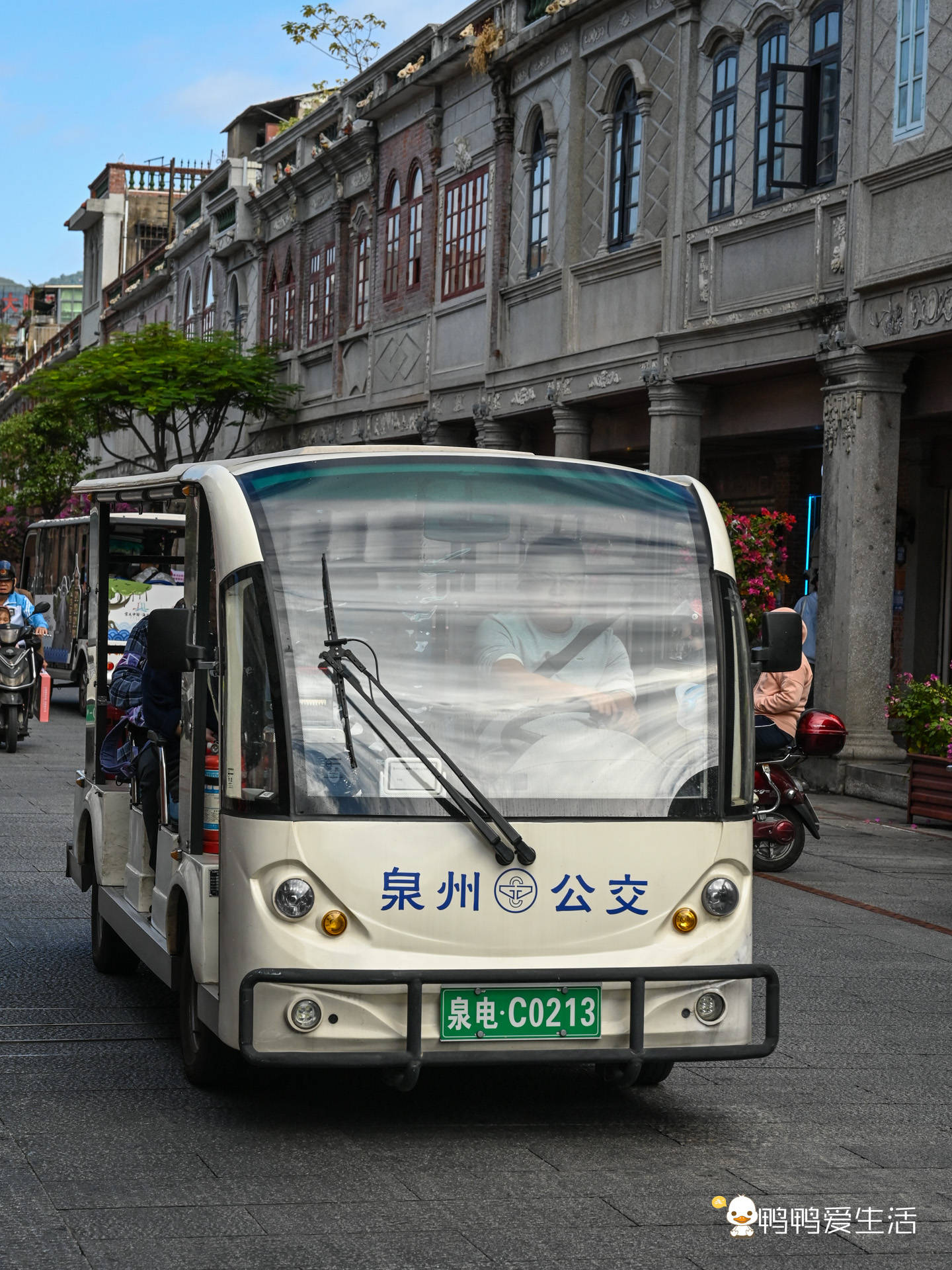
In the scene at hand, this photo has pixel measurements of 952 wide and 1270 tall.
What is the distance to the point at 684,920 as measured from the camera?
617 cm

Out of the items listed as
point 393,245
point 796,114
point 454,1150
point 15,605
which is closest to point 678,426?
point 796,114

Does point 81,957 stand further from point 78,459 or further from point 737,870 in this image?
point 78,459

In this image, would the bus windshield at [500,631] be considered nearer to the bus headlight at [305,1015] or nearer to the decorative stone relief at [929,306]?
the bus headlight at [305,1015]

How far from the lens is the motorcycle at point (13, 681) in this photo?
20641 mm

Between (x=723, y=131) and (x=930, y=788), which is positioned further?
(x=723, y=131)

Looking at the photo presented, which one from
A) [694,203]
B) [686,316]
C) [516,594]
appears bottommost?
[516,594]

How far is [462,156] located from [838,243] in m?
10.6

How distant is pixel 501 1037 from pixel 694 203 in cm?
1758

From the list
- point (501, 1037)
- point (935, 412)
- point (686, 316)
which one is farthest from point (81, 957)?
point (686, 316)

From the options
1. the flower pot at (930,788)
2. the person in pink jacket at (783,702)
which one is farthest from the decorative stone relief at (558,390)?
the person in pink jacket at (783,702)

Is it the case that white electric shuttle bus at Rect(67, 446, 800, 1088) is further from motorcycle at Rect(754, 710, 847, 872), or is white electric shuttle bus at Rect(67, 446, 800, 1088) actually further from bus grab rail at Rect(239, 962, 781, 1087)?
motorcycle at Rect(754, 710, 847, 872)

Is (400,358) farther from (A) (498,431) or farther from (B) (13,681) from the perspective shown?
(B) (13,681)

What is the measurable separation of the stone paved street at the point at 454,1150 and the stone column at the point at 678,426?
44.8 ft

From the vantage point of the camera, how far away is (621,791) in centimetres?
620
